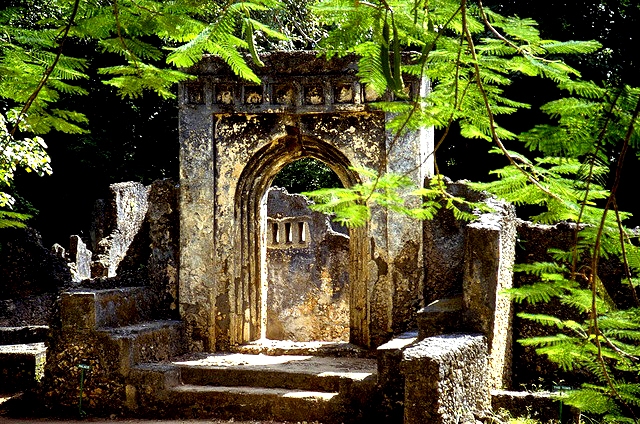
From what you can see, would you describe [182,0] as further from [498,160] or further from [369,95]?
[498,160]

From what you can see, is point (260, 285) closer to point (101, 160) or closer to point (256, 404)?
point (256, 404)

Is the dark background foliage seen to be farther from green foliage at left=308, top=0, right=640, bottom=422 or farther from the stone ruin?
green foliage at left=308, top=0, right=640, bottom=422

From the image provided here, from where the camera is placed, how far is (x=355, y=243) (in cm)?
1092

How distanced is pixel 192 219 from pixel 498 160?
26.8 feet

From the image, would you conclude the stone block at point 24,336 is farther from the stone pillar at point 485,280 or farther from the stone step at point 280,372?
the stone pillar at point 485,280

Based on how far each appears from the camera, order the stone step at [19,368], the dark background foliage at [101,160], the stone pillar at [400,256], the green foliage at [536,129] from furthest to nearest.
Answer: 1. the dark background foliage at [101,160]
2. the stone step at [19,368]
3. the stone pillar at [400,256]
4. the green foliage at [536,129]

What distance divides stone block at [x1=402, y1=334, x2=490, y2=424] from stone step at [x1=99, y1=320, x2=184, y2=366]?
12.4 feet

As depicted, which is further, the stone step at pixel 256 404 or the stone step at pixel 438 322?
the stone step at pixel 256 404

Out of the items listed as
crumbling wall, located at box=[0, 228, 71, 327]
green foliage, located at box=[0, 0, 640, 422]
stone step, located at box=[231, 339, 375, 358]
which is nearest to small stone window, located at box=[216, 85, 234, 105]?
stone step, located at box=[231, 339, 375, 358]

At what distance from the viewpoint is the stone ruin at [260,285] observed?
28.7 ft

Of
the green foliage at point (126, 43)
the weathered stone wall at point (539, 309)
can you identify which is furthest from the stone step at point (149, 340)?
the green foliage at point (126, 43)

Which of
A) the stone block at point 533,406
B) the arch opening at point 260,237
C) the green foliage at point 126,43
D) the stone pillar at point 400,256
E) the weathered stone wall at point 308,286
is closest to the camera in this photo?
the green foliage at point 126,43

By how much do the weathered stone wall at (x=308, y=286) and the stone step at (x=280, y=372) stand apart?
270 inches

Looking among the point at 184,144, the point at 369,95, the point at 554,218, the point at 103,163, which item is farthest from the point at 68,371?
the point at 103,163
